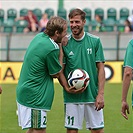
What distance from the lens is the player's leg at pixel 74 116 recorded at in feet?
26.5

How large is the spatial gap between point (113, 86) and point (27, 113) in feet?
36.1

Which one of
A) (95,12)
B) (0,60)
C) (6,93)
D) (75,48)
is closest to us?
(75,48)

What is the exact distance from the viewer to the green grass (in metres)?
11.1

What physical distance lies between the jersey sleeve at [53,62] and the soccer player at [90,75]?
0.47m

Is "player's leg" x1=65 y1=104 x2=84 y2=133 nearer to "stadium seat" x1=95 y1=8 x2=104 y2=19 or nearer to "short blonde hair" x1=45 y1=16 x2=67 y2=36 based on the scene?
"short blonde hair" x1=45 y1=16 x2=67 y2=36

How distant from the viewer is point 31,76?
746cm

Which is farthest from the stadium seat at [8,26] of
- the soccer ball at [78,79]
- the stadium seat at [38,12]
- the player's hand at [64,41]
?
the soccer ball at [78,79]

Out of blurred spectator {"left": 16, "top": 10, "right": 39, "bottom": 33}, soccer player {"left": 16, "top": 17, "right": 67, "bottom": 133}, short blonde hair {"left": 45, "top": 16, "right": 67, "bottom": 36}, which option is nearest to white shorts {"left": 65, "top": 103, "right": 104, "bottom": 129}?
soccer player {"left": 16, "top": 17, "right": 67, "bottom": 133}

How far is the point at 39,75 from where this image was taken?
294 inches

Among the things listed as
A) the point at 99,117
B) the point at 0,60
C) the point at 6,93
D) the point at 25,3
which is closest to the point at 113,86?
the point at 6,93

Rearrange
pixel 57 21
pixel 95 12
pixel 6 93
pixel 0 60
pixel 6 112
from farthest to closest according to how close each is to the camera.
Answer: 1. pixel 95 12
2. pixel 0 60
3. pixel 6 93
4. pixel 6 112
5. pixel 57 21

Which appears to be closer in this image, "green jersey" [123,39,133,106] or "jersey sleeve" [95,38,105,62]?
"green jersey" [123,39,133,106]

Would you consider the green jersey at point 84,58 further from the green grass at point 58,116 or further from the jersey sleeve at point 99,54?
the green grass at point 58,116

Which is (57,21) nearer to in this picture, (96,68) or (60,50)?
(60,50)
